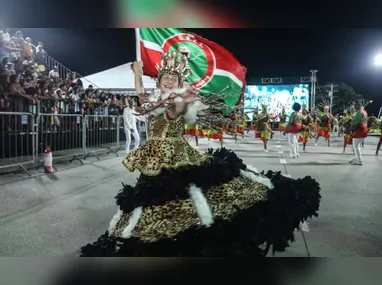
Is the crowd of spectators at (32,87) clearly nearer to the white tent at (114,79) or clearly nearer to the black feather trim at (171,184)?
the white tent at (114,79)

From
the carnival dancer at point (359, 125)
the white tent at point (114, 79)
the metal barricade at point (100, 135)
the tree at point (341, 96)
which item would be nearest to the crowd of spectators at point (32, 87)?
the metal barricade at point (100, 135)

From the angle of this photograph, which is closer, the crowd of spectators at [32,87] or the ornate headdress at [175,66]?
the ornate headdress at [175,66]

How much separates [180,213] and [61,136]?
300 inches

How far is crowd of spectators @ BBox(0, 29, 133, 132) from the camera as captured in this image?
8.05 m

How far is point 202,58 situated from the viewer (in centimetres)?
451

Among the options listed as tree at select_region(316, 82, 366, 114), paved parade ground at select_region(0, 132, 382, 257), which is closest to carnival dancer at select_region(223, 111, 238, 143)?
paved parade ground at select_region(0, 132, 382, 257)

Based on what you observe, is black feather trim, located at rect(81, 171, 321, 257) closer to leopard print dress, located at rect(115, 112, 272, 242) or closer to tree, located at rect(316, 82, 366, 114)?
leopard print dress, located at rect(115, 112, 272, 242)

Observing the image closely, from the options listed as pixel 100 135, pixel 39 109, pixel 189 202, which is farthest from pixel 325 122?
pixel 189 202

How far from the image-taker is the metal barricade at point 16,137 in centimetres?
729

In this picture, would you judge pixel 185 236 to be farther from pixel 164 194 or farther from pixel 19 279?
pixel 19 279

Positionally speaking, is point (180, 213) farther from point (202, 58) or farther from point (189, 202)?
point (202, 58)

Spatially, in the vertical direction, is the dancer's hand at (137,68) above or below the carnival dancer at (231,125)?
above

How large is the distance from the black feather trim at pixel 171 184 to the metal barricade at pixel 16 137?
517cm

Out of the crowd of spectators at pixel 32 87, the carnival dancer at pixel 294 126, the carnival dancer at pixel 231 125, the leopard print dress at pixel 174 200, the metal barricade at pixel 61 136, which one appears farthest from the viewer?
the carnival dancer at pixel 294 126
